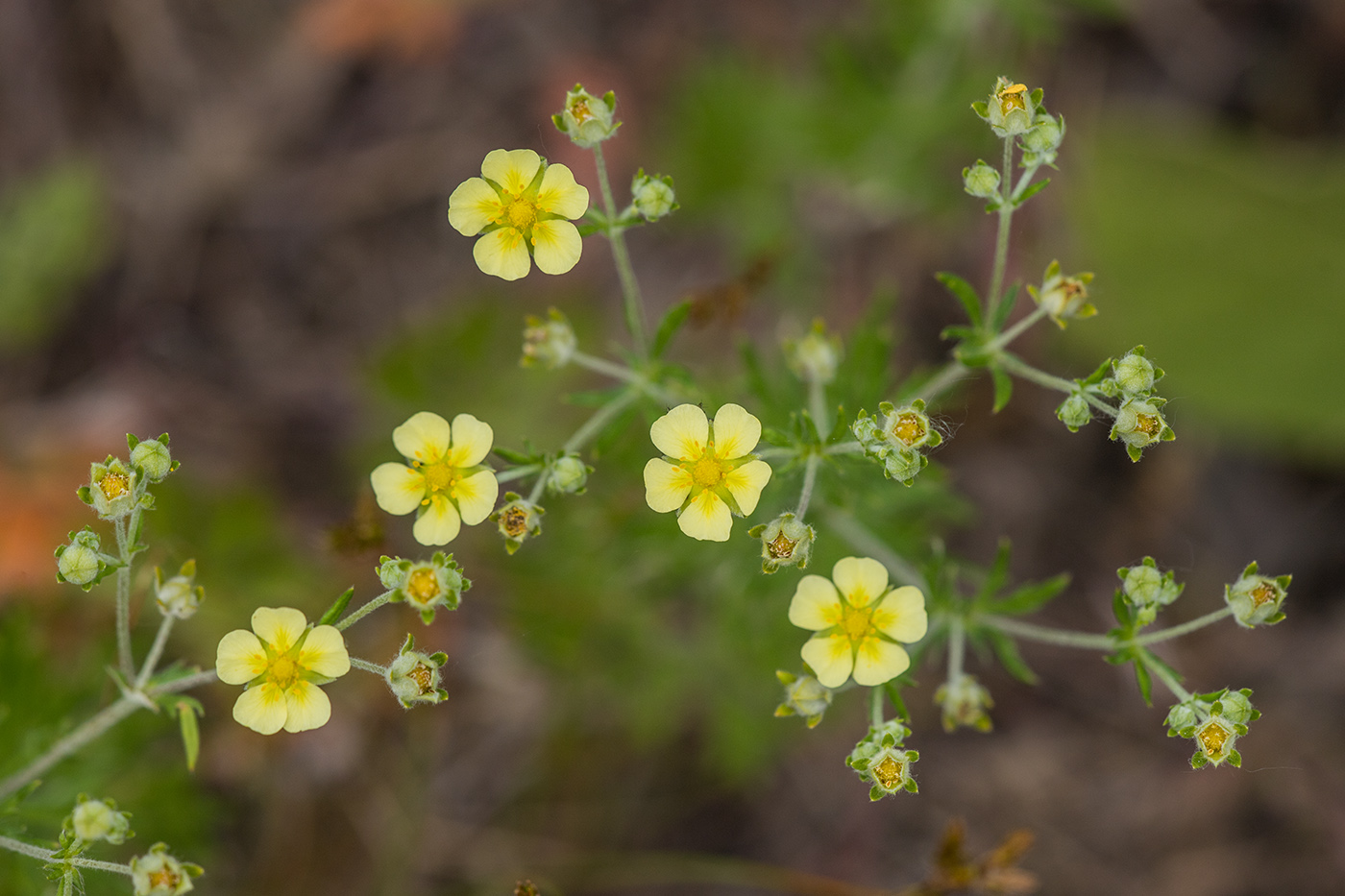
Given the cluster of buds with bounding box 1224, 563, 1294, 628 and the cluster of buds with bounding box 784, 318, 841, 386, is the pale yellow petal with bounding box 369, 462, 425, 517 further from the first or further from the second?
the cluster of buds with bounding box 1224, 563, 1294, 628

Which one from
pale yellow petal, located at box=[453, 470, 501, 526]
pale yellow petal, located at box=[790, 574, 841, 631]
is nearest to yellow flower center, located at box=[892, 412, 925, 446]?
pale yellow petal, located at box=[790, 574, 841, 631]

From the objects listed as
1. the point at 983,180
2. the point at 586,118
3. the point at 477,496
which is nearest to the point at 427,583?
the point at 477,496

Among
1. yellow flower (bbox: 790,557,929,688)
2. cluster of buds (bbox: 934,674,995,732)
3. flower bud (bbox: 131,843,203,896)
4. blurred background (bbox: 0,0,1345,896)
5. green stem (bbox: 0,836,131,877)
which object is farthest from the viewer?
blurred background (bbox: 0,0,1345,896)

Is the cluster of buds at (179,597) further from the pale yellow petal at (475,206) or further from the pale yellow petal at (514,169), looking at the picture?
the pale yellow petal at (514,169)

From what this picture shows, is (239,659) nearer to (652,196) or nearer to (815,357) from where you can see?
(652,196)

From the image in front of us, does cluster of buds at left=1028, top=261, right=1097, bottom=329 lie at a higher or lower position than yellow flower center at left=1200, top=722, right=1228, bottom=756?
higher

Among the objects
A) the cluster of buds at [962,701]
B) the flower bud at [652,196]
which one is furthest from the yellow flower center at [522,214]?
the cluster of buds at [962,701]
